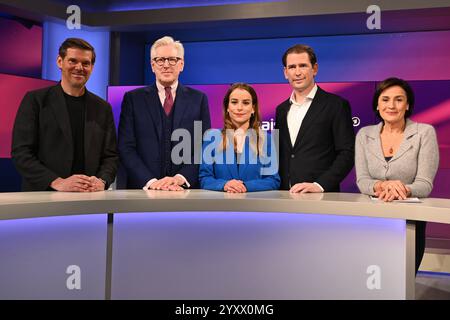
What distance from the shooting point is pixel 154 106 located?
2.99 meters

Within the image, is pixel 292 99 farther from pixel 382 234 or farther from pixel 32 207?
pixel 32 207

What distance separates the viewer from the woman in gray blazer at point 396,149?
247cm

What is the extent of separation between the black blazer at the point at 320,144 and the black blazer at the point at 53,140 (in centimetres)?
96

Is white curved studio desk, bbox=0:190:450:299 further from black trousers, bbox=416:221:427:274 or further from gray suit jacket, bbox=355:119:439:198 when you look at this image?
gray suit jacket, bbox=355:119:439:198

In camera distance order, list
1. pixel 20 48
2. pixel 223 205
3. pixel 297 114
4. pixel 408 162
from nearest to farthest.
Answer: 1. pixel 223 205
2. pixel 408 162
3. pixel 297 114
4. pixel 20 48

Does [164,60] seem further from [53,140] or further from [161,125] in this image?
[53,140]

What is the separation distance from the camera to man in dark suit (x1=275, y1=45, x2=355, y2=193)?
9.26ft

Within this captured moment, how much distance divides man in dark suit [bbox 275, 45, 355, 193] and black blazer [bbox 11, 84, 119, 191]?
0.96 meters

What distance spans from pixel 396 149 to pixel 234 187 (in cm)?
81

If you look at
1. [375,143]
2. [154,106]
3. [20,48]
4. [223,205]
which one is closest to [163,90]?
[154,106]

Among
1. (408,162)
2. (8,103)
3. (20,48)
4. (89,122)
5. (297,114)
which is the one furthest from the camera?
(20,48)

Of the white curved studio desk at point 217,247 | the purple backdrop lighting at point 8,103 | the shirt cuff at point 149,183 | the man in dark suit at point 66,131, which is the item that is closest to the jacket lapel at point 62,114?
the man in dark suit at point 66,131

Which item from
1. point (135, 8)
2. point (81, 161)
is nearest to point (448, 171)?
point (135, 8)
